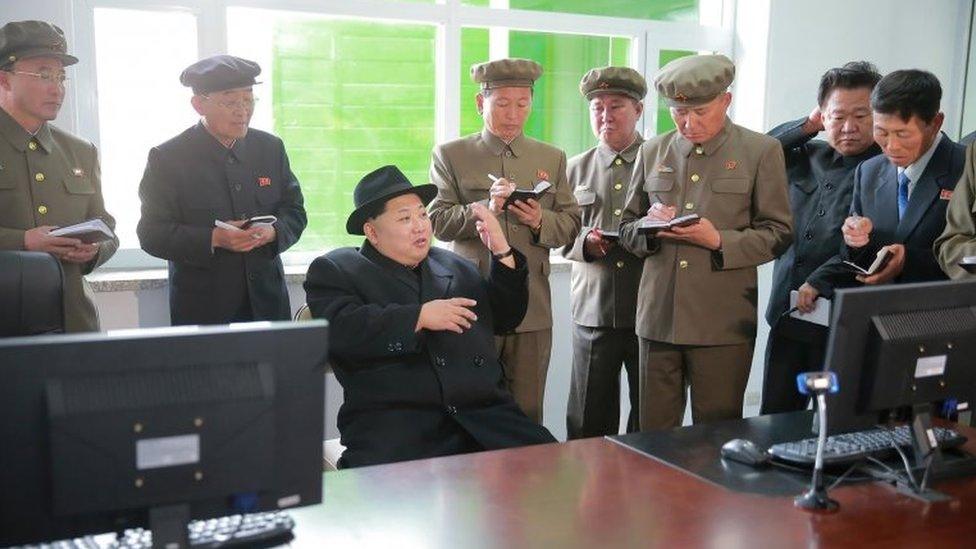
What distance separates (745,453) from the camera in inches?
75.4

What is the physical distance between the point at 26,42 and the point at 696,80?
220 cm

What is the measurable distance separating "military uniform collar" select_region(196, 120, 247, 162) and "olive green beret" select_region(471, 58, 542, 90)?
94 centimetres

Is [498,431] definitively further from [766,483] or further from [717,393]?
[717,393]

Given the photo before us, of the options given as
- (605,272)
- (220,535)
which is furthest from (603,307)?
(220,535)

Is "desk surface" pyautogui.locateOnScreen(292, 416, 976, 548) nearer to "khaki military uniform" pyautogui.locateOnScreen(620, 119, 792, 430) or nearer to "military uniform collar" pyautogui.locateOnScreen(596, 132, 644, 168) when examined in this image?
"khaki military uniform" pyautogui.locateOnScreen(620, 119, 792, 430)

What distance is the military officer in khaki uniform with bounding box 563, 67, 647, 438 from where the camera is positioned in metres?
3.52

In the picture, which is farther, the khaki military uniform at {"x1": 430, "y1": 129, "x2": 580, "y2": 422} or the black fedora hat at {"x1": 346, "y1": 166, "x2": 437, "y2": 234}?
the khaki military uniform at {"x1": 430, "y1": 129, "x2": 580, "y2": 422}

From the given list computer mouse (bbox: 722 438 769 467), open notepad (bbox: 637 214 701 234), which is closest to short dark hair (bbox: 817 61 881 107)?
open notepad (bbox: 637 214 701 234)

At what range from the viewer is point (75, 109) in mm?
3576

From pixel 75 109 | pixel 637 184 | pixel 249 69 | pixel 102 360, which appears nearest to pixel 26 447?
pixel 102 360

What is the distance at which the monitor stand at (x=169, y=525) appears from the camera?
129 cm

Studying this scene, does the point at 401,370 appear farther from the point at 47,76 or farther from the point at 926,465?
the point at 47,76

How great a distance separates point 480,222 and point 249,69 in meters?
1.14

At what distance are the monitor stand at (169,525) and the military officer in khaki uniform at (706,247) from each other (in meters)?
1.99
